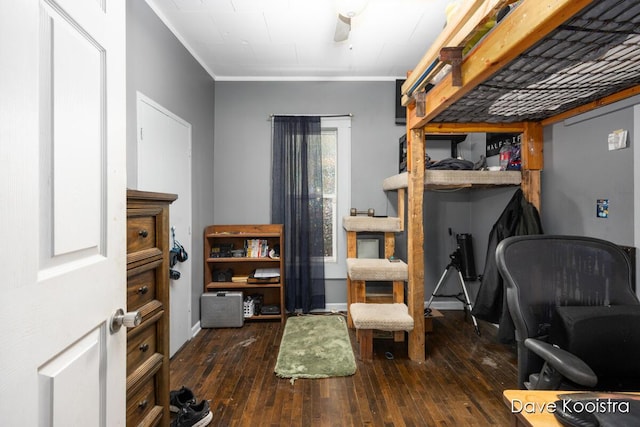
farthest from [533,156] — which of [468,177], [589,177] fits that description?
[468,177]

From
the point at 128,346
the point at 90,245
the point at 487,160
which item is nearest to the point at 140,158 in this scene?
the point at 128,346

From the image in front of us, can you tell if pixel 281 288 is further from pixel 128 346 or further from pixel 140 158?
pixel 128 346

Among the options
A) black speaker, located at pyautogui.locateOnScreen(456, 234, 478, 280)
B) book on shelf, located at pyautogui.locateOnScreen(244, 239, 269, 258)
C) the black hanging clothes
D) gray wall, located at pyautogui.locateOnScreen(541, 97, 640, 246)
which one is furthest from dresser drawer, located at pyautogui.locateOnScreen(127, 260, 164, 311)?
black speaker, located at pyautogui.locateOnScreen(456, 234, 478, 280)

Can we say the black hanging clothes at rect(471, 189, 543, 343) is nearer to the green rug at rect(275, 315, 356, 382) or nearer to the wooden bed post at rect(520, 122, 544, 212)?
the wooden bed post at rect(520, 122, 544, 212)

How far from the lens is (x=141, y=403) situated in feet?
4.11

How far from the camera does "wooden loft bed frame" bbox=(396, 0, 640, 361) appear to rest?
1.13m

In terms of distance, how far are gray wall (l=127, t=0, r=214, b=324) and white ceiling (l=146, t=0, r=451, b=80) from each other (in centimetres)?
19

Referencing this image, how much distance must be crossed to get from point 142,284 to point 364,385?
1.68 m

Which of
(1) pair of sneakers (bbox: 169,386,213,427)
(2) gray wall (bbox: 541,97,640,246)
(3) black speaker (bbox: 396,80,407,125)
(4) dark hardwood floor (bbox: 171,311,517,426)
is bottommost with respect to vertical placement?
(4) dark hardwood floor (bbox: 171,311,517,426)

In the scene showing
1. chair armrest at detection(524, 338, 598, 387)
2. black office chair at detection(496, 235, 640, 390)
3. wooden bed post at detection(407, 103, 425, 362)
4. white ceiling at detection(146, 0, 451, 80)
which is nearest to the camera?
chair armrest at detection(524, 338, 598, 387)

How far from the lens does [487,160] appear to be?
10.7 feet

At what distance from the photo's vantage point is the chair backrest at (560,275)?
4.53 feet

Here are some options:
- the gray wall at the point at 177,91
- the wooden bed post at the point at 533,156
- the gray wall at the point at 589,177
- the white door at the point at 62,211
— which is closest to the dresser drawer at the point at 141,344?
the white door at the point at 62,211

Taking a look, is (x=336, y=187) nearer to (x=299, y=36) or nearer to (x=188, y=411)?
(x=299, y=36)
